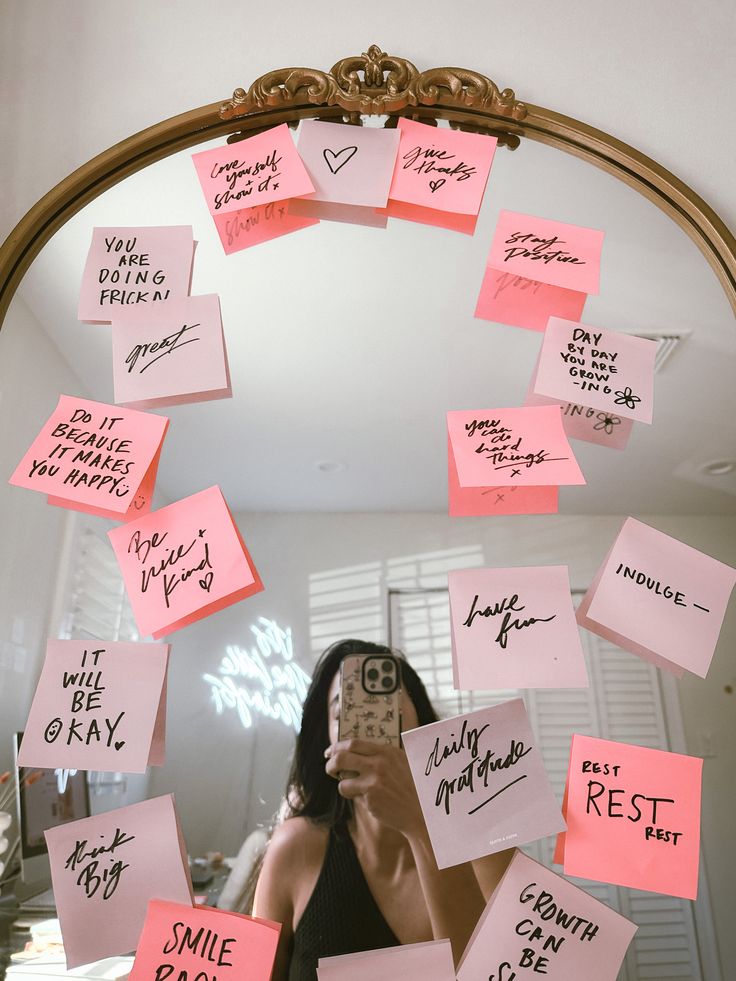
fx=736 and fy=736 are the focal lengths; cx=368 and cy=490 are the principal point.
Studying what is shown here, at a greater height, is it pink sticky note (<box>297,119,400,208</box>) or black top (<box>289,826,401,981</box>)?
pink sticky note (<box>297,119,400,208</box>)

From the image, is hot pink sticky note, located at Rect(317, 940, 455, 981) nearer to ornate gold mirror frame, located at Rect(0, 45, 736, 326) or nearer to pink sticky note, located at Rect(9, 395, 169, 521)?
pink sticky note, located at Rect(9, 395, 169, 521)

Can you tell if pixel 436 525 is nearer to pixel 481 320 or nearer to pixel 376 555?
pixel 376 555

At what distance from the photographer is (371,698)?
714 millimetres

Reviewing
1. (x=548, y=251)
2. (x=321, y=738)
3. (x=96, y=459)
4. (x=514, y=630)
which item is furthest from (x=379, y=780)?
(x=548, y=251)

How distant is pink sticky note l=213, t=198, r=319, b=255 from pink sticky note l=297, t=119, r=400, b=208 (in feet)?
0.12

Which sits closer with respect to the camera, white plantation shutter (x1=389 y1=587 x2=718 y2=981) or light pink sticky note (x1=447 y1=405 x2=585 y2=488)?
white plantation shutter (x1=389 y1=587 x2=718 y2=981)

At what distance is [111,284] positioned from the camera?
2.75ft

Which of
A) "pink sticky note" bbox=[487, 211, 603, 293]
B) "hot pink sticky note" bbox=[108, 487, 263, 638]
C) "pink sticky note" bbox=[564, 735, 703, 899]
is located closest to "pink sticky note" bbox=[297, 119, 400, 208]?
"pink sticky note" bbox=[487, 211, 603, 293]

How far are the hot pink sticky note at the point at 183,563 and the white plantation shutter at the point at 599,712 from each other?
0.55 feet

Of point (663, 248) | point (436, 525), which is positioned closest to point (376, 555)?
point (436, 525)

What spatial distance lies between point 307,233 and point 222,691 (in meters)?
0.51


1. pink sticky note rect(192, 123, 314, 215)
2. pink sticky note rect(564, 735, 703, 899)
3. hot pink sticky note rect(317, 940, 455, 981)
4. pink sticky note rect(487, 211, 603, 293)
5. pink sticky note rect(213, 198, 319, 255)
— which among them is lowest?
hot pink sticky note rect(317, 940, 455, 981)

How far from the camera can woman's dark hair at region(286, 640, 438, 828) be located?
69cm

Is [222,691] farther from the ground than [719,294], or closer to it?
closer to it
